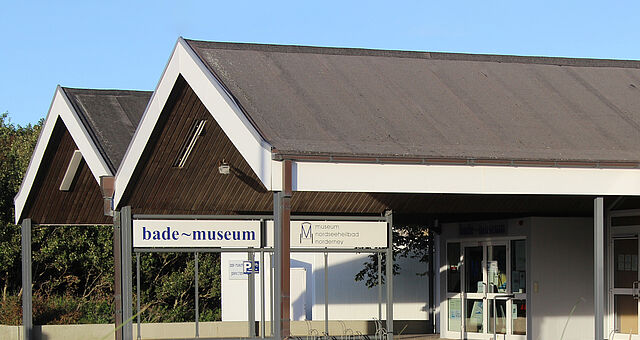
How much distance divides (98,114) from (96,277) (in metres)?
12.8

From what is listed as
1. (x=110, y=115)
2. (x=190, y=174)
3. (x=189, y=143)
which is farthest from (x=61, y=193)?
(x=189, y=143)

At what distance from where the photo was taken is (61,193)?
22234 mm

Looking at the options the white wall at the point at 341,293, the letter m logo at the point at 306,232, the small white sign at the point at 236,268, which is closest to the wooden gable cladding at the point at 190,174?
the letter m logo at the point at 306,232

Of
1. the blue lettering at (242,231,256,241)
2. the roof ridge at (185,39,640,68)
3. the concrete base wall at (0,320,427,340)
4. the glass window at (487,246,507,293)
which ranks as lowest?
the concrete base wall at (0,320,427,340)

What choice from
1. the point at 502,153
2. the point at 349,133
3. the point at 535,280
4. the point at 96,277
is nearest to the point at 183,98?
the point at 349,133

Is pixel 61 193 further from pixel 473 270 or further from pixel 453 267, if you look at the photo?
pixel 473 270

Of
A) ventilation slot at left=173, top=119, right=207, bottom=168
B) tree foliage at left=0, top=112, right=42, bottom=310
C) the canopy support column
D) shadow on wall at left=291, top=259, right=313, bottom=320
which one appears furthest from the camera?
tree foliage at left=0, top=112, right=42, bottom=310

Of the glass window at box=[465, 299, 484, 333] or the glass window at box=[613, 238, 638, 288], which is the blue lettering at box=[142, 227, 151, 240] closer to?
the glass window at box=[613, 238, 638, 288]

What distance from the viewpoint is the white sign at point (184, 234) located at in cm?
1552

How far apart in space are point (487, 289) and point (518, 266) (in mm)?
1198

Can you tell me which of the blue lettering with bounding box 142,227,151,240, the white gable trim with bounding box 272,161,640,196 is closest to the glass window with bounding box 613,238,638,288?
the white gable trim with bounding box 272,161,640,196

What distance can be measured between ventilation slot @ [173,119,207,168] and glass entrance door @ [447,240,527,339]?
272 inches

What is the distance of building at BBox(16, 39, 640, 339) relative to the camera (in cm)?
1345

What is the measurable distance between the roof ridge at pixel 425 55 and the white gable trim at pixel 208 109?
485mm
